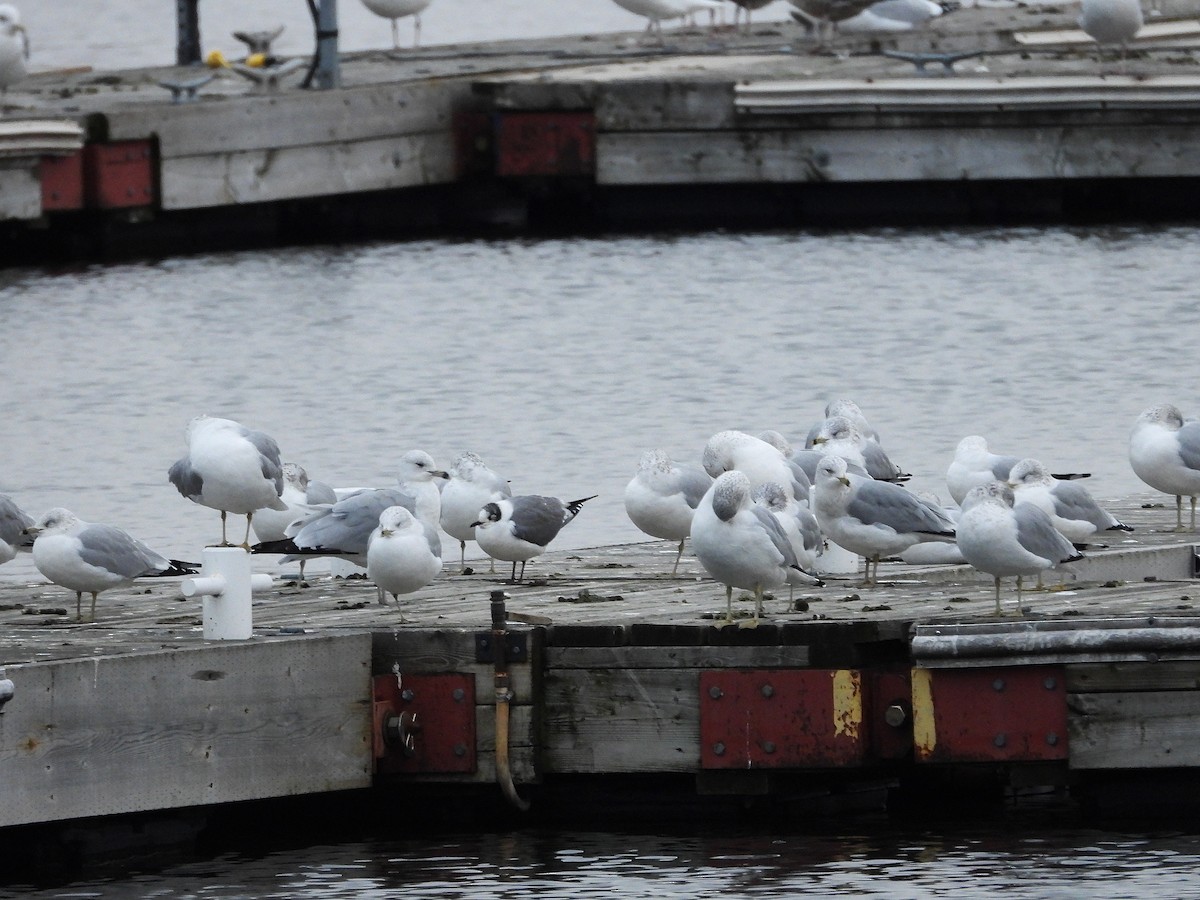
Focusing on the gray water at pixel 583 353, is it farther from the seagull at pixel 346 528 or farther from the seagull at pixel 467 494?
the seagull at pixel 346 528

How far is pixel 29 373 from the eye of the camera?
83.9ft

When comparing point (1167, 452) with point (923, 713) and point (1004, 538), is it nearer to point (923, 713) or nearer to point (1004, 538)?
point (1004, 538)

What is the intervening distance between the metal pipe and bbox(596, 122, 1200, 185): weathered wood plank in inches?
819

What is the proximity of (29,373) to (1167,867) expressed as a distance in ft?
55.2

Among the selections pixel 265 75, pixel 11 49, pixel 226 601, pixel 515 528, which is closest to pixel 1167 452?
pixel 515 528

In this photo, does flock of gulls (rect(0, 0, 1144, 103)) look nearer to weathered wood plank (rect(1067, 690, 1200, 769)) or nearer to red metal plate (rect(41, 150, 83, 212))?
red metal plate (rect(41, 150, 83, 212))

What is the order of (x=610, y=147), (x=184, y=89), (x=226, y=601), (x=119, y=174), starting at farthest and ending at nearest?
(x=610, y=147)
(x=184, y=89)
(x=119, y=174)
(x=226, y=601)

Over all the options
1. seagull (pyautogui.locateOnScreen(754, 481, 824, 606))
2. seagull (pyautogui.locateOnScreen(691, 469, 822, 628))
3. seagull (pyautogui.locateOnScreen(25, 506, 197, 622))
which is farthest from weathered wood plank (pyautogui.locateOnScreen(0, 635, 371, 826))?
seagull (pyautogui.locateOnScreen(754, 481, 824, 606))

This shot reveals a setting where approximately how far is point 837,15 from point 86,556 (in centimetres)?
2514

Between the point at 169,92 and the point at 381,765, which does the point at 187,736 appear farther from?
the point at 169,92

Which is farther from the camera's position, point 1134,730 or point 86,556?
point 86,556

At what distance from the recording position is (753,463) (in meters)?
13.3

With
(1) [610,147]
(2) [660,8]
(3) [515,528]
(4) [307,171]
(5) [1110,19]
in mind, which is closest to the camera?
(3) [515,528]

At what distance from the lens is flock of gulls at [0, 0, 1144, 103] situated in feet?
100
